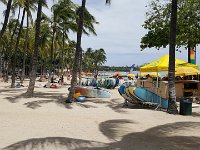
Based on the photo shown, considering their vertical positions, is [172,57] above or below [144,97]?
above

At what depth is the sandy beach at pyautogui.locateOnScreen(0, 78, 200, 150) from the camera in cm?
874

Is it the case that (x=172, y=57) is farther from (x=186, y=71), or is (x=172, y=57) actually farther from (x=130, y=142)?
(x=130, y=142)

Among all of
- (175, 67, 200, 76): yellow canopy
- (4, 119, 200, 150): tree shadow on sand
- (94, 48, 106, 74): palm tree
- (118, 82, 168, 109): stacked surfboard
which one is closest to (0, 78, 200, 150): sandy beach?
(4, 119, 200, 150): tree shadow on sand

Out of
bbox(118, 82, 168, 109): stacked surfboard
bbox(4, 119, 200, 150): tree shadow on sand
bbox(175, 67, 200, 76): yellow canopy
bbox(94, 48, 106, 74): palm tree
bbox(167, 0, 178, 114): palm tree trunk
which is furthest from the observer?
bbox(94, 48, 106, 74): palm tree

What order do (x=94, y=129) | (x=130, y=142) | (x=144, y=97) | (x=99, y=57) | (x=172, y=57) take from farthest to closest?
1. (x=99, y=57)
2. (x=144, y=97)
3. (x=172, y=57)
4. (x=94, y=129)
5. (x=130, y=142)

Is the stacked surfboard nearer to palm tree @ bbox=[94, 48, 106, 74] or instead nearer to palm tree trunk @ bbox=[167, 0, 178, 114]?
palm tree trunk @ bbox=[167, 0, 178, 114]

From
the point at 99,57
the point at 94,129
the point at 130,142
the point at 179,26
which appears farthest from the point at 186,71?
the point at 99,57

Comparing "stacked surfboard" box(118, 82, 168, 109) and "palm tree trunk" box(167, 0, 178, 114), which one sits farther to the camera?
"stacked surfboard" box(118, 82, 168, 109)

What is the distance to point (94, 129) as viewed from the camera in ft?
36.5

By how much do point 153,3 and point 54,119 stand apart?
13014 millimetres

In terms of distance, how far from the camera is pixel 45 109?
16.4 meters

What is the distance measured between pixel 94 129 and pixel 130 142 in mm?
2152

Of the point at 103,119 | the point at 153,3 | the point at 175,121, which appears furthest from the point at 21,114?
the point at 153,3

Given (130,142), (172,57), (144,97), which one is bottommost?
(130,142)
